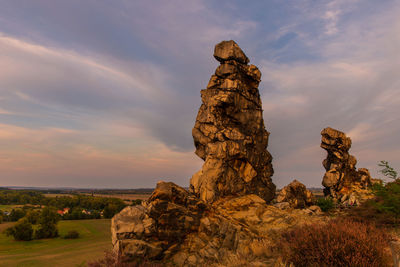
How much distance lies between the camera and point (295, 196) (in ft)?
98.1

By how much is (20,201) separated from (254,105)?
192977 mm

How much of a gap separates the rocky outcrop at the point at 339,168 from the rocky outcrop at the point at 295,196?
1415cm

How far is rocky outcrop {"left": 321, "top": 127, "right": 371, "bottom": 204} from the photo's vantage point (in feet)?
139

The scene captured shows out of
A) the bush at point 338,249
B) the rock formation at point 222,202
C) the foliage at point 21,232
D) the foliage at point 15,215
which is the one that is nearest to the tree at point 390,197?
the rock formation at point 222,202

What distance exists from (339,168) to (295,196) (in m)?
18.1

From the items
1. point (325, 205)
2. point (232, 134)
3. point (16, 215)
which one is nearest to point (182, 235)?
point (232, 134)

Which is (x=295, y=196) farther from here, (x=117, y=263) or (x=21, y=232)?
(x=21, y=232)

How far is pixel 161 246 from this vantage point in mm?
10688

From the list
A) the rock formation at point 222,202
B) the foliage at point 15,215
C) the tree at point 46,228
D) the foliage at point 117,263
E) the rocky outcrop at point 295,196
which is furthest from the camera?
the foliage at point 15,215

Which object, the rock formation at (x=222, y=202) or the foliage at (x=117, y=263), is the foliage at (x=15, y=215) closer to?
the rock formation at (x=222, y=202)

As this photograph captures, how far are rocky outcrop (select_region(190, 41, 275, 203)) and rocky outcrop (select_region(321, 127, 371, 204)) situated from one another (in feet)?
75.4

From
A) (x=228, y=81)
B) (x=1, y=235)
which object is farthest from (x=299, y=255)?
(x=1, y=235)

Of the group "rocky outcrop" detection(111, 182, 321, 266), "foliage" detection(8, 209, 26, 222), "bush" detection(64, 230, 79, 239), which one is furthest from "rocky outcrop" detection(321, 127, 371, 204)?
"foliage" detection(8, 209, 26, 222)

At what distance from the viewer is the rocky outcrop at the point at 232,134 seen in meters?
19.9
